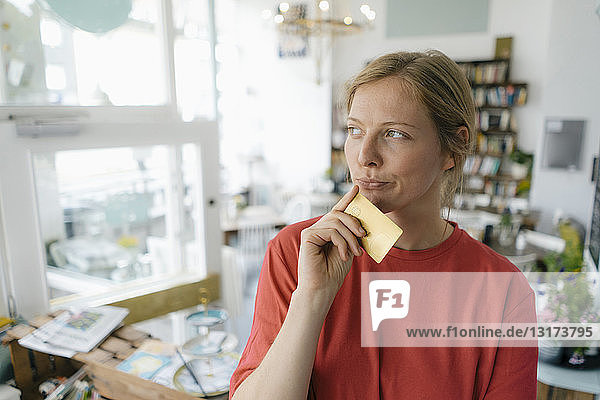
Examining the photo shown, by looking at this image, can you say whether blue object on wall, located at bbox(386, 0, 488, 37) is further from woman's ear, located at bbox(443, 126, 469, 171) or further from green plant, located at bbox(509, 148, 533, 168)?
woman's ear, located at bbox(443, 126, 469, 171)

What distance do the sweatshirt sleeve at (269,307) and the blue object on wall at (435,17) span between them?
613 cm

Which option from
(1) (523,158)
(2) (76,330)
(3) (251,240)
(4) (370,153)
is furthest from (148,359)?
(1) (523,158)

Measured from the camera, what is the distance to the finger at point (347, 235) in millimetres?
792

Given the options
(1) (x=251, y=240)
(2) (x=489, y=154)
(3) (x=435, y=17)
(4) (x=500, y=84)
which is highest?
(3) (x=435, y=17)

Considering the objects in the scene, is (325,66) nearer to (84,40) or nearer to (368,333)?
(84,40)

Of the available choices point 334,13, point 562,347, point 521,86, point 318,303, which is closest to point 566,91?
point 521,86

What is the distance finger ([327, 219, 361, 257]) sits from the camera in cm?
79

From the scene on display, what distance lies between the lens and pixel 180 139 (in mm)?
2334

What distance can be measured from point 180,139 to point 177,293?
0.87 meters

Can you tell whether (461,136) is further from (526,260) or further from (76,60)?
(526,260)

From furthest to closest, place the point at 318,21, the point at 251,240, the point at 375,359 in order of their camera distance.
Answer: the point at 251,240 < the point at 318,21 < the point at 375,359

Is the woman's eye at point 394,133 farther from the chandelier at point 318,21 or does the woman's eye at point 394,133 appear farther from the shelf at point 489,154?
the shelf at point 489,154

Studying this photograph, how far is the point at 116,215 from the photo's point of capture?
2.26 metres

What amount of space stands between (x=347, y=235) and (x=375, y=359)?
0.30 metres
